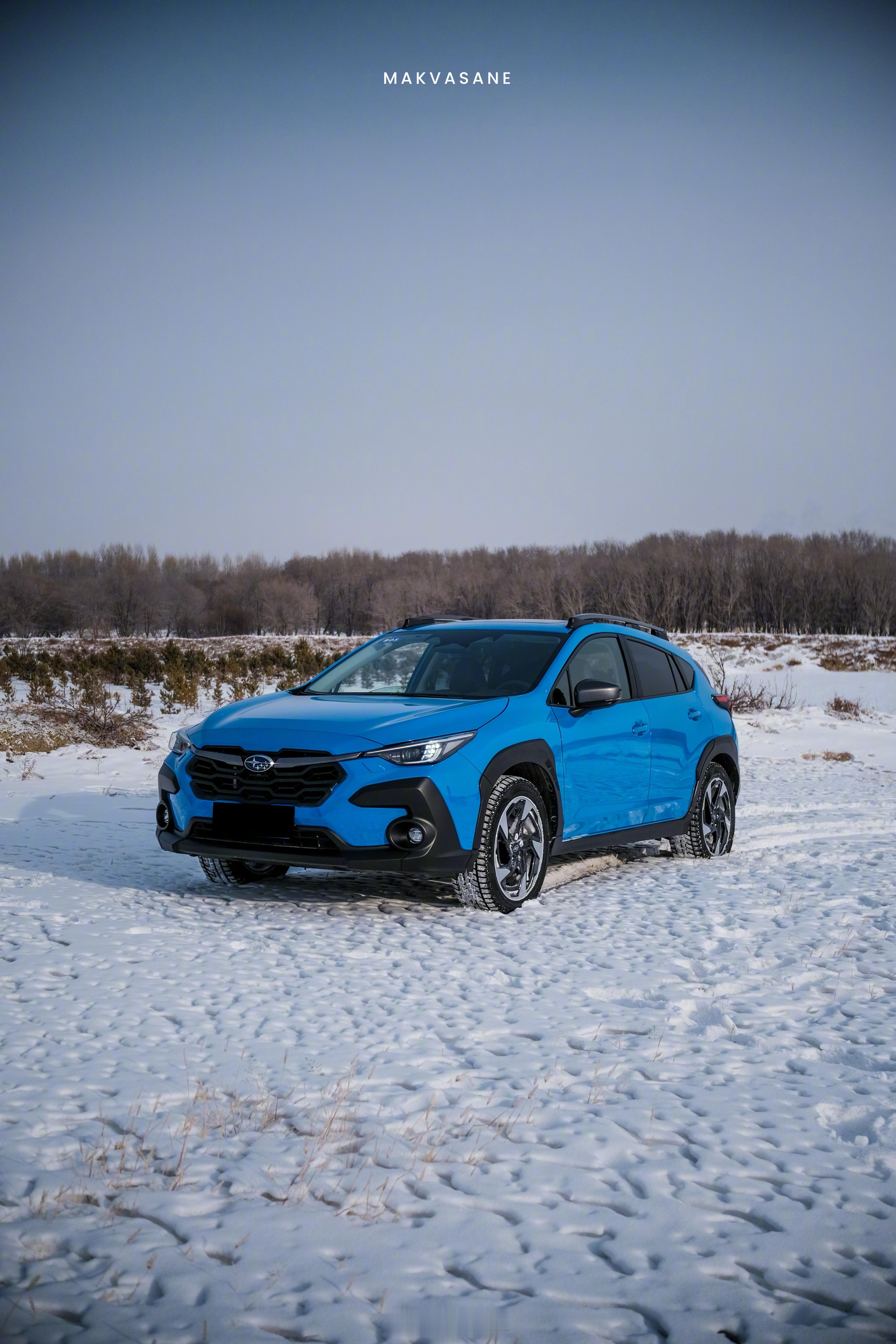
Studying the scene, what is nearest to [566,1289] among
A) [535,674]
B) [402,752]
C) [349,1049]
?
[349,1049]

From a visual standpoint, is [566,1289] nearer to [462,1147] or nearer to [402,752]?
[462,1147]

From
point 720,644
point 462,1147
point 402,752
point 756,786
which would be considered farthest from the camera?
point 720,644

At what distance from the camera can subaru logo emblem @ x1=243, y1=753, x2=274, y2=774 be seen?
21.2ft

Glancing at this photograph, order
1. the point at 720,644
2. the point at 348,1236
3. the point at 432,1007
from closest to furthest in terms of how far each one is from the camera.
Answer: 1. the point at 348,1236
2. the point at 432,1007
3. the point at 720,644

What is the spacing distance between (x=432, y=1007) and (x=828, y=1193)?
2.07 metres

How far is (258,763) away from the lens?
6496mm

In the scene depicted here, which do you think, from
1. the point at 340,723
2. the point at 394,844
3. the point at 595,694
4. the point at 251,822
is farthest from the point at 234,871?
the point at 595,694

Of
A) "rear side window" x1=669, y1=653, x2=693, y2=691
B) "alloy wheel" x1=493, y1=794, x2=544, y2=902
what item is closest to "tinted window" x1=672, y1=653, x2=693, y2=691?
"rear side window" x1=669, y1=653, x2=693, y2=691

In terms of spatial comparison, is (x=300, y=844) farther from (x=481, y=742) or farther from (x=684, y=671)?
(x=684, y=671)

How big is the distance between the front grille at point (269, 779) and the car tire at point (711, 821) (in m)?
3.51

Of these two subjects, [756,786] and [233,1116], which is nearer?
[233,1116]

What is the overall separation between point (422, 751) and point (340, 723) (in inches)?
22.2

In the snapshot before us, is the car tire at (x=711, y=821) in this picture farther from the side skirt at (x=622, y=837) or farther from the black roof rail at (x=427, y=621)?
the black roof rail at (x=427, y=621)

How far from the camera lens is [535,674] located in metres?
7.53
